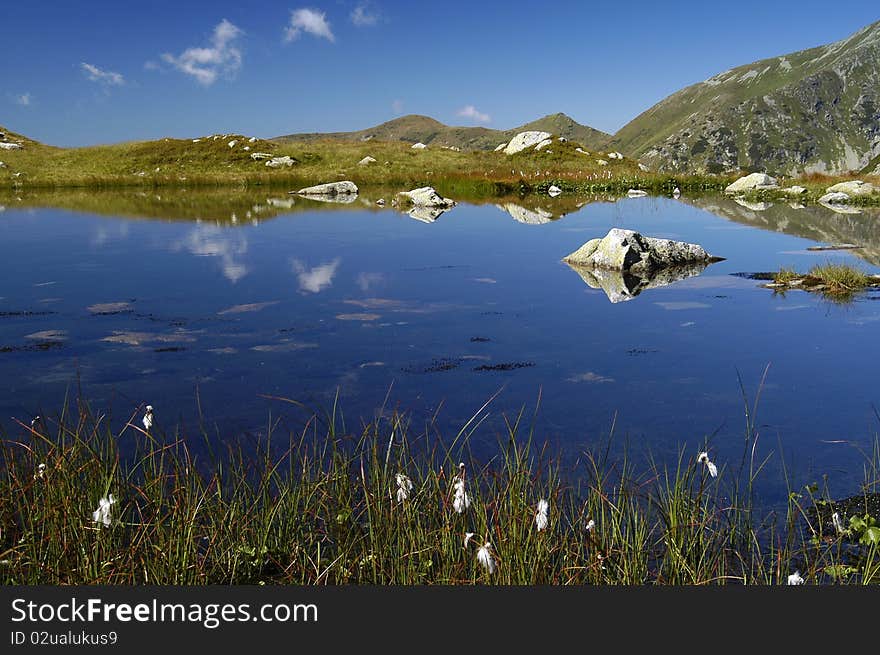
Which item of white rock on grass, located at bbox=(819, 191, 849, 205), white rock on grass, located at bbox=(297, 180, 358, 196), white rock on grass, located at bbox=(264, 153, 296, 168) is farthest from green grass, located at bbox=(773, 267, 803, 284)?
white rock on grass, located at bbox=(264, 153, 296, 168)

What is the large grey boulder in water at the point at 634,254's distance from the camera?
1814cm

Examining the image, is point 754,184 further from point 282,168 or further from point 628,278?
point 282,168

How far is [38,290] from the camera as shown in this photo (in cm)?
1609

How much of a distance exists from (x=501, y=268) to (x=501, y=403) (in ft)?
35.9

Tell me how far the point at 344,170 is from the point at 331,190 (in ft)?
48.7

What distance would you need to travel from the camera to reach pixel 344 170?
6322cm

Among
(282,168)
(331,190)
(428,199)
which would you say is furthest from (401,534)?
(282,168)

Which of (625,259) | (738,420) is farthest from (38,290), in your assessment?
(738,420)

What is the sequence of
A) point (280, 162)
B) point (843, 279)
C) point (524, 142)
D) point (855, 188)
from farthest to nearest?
1. point (524, 142)
2. point (280, 162)
3. point (855, 188)
4. point (843, 279)

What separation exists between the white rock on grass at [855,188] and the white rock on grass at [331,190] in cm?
2866

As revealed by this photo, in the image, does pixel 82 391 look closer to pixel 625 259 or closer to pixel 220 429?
pixel 220 429

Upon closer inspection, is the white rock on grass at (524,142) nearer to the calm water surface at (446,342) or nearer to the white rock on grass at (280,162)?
the white rock on grass at (280,162)

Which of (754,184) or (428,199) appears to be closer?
(428,199)

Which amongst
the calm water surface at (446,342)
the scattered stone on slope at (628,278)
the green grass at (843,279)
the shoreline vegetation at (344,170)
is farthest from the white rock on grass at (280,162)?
the green grass at (843,279)
